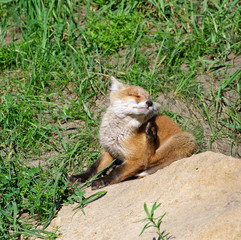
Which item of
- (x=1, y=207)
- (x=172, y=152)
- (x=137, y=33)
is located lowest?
(x=172, y=152)

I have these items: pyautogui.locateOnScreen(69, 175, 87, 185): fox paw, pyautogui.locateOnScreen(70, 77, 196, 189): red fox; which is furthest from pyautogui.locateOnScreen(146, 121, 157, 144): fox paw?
pyautogui.locateOnScreen(69, 175, 87, 185): fox paw

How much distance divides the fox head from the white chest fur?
0.08m

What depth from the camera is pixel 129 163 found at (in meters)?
5.21

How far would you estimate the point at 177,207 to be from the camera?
3947 millimetres

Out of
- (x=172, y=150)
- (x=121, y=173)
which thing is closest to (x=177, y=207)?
(x=121, y=173)

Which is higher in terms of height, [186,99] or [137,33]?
[137,33]

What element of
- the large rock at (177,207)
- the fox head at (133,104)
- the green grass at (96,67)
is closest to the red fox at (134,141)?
the fox head at (133,104)

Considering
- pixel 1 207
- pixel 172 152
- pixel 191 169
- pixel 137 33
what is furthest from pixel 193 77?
pixel 1 207

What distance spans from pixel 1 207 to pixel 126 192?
1.46m

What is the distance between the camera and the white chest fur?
5.21 meters

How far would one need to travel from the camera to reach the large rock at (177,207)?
3.39m

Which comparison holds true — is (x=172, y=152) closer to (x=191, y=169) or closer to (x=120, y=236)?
(x=191, y=169)

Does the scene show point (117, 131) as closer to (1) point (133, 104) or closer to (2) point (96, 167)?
(1) point (133, 104)

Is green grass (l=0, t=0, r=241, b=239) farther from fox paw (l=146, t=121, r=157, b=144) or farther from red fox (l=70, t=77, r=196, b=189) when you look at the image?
fox paw (l=146, t=121, r=157, b=144)
